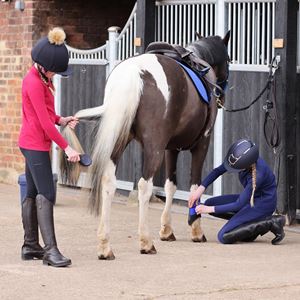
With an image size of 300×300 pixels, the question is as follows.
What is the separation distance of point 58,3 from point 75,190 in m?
2.72

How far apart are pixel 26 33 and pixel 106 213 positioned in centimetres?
618

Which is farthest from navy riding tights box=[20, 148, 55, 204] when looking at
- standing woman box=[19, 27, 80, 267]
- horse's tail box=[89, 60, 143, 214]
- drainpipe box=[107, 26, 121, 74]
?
drainpipe box=[107, 26, 121, 74]

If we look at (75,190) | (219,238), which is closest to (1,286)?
(219,238)

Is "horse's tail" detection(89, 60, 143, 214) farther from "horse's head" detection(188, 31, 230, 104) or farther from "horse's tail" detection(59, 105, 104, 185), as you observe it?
"horse's head" detection(188, 31, 230, 104)

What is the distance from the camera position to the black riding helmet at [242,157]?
10070 millimetres

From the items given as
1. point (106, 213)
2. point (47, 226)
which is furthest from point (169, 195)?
point (47, 226)

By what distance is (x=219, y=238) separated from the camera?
10.4 m

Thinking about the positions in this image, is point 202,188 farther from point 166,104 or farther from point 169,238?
point 166,104

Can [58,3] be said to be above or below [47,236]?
above

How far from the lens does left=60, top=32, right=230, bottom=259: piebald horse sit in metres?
9.30

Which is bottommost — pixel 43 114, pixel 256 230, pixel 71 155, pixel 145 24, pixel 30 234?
pixel 256 230

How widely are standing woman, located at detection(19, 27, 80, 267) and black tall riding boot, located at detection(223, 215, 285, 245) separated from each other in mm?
Answer: 2001

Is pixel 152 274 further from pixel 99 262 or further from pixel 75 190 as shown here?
pixel 75 190

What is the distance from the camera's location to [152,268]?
352 inches
